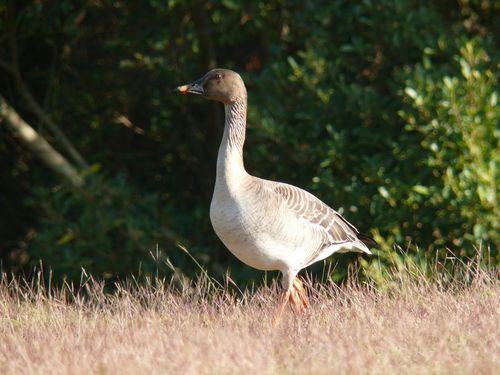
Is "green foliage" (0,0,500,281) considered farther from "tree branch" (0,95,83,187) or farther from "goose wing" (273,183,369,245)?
"goose wing" (273,183,369,245)

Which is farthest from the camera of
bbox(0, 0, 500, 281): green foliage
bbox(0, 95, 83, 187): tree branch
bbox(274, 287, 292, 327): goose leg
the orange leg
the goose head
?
bbox(0, 95, 83, 187): tree branch

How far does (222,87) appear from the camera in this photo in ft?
21.0

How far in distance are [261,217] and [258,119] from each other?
2.47 m

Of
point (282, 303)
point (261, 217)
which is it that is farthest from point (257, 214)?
point (282, 303)

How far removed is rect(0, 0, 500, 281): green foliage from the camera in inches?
301

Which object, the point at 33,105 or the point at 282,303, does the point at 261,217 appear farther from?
the point at 33,105

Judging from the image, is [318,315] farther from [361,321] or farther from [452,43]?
[452,43]

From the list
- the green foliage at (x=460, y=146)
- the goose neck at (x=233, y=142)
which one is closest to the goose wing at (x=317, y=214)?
the goose neck at (x=233, y=142)

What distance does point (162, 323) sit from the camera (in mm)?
5328

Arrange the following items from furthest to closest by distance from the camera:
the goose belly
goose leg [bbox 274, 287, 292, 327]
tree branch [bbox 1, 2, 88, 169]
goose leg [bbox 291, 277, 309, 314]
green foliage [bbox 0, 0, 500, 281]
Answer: tree branch [bbox 1, 2, 88, 169]
green foliage [bbox 0, 0, 500, 281]
goose leg [bbox 291, 277, 309, 314]
the goose belly
goose leg [bbox 274, 287, 292, 327]

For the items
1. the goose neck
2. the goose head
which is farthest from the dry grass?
the goose head

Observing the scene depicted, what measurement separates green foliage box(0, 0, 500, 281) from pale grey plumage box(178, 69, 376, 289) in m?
1.25

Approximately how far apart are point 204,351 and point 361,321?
0.99m

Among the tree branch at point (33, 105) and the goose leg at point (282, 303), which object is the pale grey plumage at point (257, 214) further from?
the tree branch at point (33, 105)
